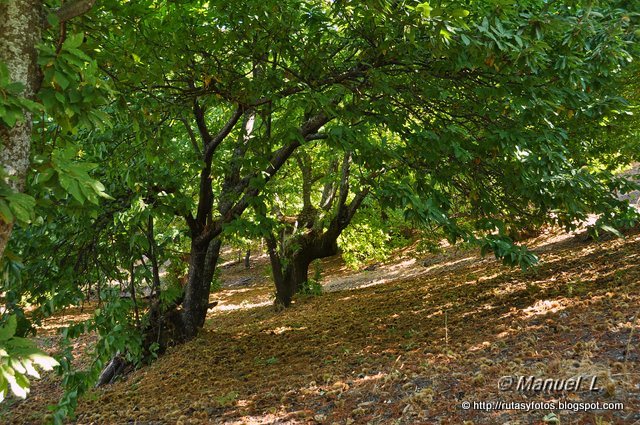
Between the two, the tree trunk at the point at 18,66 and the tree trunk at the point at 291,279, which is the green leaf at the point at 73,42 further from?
the tree trunk at the point at 291,279

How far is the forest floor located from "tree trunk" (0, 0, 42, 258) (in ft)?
10.6

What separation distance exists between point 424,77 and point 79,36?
4.20 metres

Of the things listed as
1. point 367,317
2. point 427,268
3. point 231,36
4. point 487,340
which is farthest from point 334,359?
point 427,268

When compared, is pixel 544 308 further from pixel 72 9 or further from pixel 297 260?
pixel 297 260

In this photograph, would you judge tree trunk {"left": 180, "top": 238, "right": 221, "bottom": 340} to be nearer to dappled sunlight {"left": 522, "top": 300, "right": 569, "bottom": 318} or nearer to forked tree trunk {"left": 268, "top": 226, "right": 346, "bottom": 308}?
forked tree trunk {"left": 268, "top": 226, "right": 346, "bottom": 308}

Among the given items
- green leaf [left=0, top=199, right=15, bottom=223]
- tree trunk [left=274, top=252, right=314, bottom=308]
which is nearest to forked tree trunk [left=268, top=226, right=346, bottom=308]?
tree trunk [left=274, top=252, right=314, bottom=308]

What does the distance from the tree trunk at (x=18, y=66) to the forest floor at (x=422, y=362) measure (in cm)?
323

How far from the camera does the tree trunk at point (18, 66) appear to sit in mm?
2365

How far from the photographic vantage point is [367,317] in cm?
915

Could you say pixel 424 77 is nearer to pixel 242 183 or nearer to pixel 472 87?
pixel 472 87

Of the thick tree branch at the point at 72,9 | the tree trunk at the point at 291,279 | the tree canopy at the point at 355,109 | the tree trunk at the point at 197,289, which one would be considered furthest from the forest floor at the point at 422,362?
the thick tree branch at the point at 72,9

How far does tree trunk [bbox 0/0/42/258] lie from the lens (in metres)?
2.37

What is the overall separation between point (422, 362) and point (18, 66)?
454cm

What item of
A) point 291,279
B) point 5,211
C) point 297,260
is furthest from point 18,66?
point 291,279
